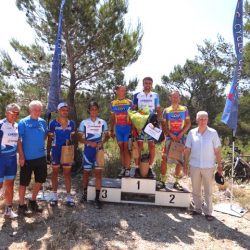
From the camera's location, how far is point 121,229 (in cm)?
459

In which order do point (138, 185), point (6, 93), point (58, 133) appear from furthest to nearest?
1. point (6, 93)
2. point (138, 185)
3. point (58, 133)

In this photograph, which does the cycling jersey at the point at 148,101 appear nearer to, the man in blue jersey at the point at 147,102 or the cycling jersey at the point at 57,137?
the man in blue jersey at the point at 147,102

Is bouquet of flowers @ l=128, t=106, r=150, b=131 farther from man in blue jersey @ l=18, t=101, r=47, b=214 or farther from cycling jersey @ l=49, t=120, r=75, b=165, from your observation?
man in blue jersey @ l=18, t=101, r=47, b=214

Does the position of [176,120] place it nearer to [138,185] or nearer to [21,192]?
[138,185]

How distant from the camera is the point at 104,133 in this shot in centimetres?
544

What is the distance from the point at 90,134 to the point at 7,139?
1.33 metres

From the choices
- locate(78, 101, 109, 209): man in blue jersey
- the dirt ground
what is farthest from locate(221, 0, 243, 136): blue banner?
locate(78, 101, 109, 209): man in blue jersey

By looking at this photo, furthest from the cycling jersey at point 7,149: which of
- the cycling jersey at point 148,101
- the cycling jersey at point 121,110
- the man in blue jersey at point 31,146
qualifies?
the cycling jersey at point 148,101

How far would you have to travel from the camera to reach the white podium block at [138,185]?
215 inches

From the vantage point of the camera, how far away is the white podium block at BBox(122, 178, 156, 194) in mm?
5453

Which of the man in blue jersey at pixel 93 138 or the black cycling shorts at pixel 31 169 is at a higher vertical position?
the man in blue jersey at pixel 93 138

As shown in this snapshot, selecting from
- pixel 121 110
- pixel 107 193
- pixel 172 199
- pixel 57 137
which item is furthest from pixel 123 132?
pixel 172 199

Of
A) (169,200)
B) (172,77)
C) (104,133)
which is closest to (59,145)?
(104,133)

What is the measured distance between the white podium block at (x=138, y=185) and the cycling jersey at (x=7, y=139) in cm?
187
